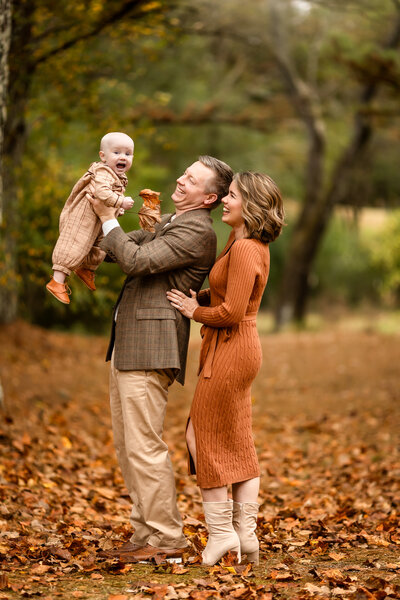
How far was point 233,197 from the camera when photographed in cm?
377

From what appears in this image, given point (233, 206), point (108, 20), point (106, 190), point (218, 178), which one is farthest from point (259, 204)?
point (108, 20)

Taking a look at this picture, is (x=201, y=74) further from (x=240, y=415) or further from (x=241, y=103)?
(x=240, y=415)

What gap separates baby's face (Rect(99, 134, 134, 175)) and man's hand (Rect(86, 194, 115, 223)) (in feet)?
0.61

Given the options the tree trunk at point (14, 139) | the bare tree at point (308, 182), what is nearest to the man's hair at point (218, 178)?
the tree trunk at point (14, 139)

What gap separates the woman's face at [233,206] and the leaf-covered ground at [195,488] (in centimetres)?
169

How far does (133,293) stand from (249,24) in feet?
51.4

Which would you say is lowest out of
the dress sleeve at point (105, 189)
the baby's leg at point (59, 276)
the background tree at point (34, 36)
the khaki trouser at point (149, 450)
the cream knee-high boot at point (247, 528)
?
the cream knee-high boot at point (247, 528)

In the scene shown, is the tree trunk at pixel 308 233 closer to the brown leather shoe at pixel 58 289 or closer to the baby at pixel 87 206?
the baby at pixel 87 206

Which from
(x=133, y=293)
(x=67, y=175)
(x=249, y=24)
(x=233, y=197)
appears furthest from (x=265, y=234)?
(x=249, y=24)

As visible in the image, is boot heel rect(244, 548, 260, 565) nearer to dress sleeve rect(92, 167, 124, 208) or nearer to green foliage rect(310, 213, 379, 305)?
dress sleeve rect(92, 167, 124, 208)

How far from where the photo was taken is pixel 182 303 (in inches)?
150

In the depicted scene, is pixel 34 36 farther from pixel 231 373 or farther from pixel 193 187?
pixel 231 373

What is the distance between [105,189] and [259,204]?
745 millimetres

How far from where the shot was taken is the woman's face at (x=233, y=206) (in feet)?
12.3
